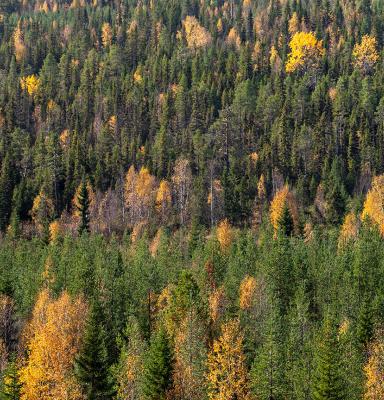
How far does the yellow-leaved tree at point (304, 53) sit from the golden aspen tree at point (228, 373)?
132532 mm

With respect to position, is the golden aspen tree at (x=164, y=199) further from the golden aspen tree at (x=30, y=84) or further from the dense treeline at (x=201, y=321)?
the golden aspen tree at (x=30, y=84)

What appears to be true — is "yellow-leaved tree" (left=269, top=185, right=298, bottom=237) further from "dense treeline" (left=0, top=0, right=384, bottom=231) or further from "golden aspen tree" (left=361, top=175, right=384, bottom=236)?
"golden aspen tree" (left=361, top=175, right=384, bottom=236)

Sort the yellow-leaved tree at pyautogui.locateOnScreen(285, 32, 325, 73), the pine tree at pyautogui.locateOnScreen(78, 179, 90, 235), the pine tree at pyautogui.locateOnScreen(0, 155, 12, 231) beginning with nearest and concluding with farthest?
the pine tree at pyautogui.locateOnScreen(78, 179, 90, 235) < the pine tree at pyautogui.locateOnScreen(0, 155, 12, 231) < the yellow-leaved tree at pyautogui.locateOnScreen(285, 32, 325, 73)

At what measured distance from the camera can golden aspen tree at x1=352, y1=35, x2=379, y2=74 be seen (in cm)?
16500

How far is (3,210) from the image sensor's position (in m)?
121

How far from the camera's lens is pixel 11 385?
47.5m

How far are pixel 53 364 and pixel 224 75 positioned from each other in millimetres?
132364

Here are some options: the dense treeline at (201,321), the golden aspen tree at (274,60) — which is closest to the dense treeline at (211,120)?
the golden aspen tree at (274,60)

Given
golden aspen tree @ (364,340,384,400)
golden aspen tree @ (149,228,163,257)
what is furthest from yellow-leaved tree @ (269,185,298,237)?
golden aspen tree @ (364,340,384,400)

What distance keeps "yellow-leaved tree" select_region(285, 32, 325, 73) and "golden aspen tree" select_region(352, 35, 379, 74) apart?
10699 mm

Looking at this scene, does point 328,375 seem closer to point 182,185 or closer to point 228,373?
point 228,373

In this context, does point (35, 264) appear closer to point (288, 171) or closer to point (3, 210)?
point (3, 210)

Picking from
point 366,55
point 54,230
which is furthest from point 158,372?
point 366,55

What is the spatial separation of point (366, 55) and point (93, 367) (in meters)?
145
